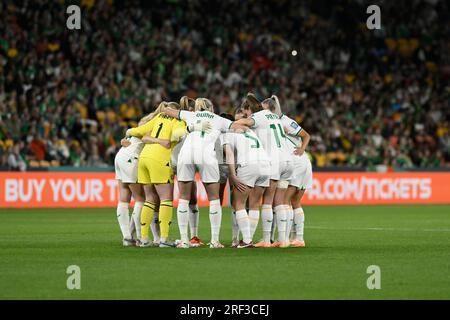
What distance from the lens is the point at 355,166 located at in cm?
3416

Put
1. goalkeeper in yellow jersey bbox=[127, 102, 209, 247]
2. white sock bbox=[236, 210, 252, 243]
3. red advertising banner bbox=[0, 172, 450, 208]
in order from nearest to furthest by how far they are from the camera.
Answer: white sock bbox=[236, 210, 252, 243]
goalkeeper in yellow jersey bbox=[127, 102, 209, 247]
red advertising banner bbox=[0, 172, 450, 208]

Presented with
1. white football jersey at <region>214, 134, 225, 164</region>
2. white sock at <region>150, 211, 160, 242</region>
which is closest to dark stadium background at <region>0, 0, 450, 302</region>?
white sock at <region>150, 211, 160, 242</region>

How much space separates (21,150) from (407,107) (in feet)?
50.4

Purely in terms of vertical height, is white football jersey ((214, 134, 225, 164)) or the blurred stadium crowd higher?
the blurred stadium crowd

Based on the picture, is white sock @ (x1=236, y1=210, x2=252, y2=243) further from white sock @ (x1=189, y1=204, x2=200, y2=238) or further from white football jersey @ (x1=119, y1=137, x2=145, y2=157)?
white football jersey @ (x1=119, y1=137, x2=145, y2=157)

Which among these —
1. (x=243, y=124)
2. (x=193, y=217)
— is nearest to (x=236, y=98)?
(x=193, y=217)

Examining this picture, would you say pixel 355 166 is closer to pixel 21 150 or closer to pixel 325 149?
pixel 325 149

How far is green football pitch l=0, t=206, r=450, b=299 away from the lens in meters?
11.4

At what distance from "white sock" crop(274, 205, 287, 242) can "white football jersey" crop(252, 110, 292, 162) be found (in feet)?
2.63

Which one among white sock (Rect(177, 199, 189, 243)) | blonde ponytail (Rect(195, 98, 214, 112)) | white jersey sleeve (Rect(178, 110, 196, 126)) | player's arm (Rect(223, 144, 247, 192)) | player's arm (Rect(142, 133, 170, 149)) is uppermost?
blonde ponytail (Rect(195, 98, 214, 112))

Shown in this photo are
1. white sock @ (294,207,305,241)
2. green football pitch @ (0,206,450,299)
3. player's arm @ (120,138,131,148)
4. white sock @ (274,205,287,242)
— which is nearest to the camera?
green football pitch @ (0,206,450,299)

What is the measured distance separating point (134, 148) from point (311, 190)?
1621 cm

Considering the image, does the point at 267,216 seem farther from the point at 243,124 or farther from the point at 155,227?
the point at 155,227
